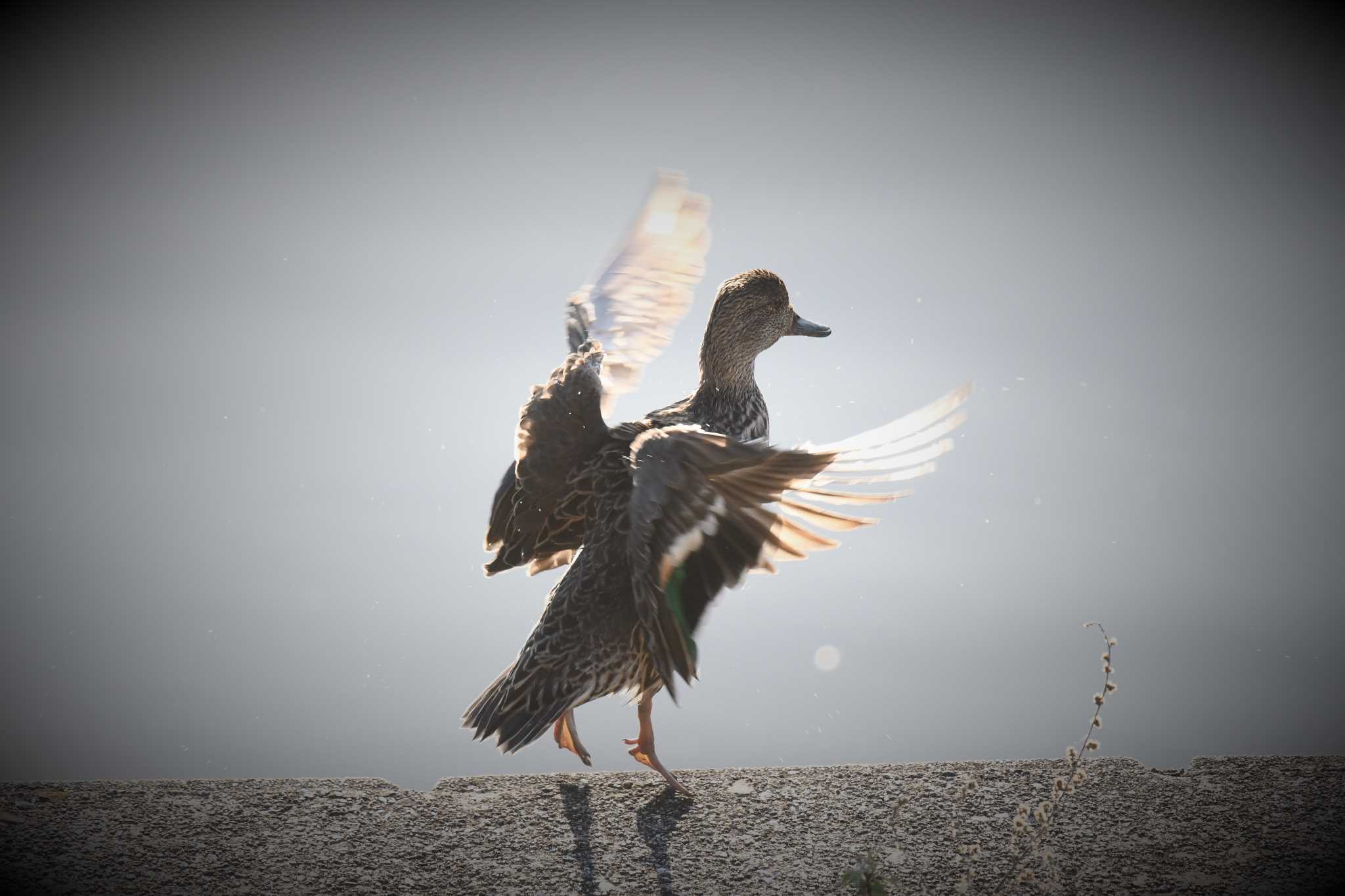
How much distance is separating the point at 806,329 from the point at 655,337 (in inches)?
30.3

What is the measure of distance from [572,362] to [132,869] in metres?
2.27

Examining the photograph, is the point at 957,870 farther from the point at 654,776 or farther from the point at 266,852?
the point at 266,852

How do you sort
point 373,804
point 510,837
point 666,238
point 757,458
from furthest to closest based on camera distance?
point 666,238 < point 373,804 < point 510,837 < point 757,458

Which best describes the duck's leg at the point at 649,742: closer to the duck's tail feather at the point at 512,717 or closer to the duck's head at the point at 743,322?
the duck's tail feather at the point at 512,717

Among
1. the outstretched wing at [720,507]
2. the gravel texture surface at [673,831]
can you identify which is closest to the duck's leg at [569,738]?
the gravel texture surface at [673,831]

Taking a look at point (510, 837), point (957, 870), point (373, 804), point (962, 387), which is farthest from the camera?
point (373, 804)

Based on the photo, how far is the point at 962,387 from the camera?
8.03 feet

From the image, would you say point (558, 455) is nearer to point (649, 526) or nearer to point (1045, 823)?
point (649, 526)

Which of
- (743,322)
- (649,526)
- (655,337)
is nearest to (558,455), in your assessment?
(649,526)

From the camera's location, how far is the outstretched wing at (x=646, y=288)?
4449 mm

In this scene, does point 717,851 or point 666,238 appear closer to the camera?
point 717,851

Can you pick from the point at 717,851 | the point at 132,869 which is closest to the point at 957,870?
the point at 717,851

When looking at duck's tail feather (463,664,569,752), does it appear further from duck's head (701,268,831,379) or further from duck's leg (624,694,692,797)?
duck's head (701,268,831,379)

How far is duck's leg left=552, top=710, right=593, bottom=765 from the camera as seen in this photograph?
3.64m
